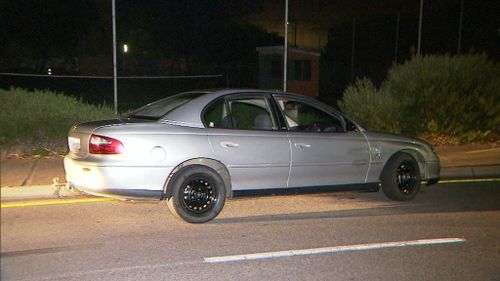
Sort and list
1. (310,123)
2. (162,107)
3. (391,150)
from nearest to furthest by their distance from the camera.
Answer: (162,107)
(310,123)
(391,150)

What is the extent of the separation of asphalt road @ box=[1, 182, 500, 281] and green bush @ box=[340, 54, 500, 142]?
613 centimetres

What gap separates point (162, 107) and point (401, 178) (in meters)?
3.59

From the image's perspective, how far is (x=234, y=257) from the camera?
19.3 feet

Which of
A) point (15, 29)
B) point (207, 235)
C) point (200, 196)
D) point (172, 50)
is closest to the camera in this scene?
point (207, 235)

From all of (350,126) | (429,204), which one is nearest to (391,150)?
(350,126)

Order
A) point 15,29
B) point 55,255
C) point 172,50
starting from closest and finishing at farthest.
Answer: point 55,255, point 15,29, point 172,50

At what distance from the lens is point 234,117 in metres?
7.64

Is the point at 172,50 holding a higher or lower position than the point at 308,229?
higher

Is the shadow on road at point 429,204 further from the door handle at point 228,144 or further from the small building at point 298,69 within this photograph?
the small building at point 298,69

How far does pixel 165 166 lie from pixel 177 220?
2.76ft

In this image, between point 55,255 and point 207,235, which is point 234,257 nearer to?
point 207,235

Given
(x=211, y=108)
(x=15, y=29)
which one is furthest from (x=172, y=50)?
(x=211, y=108)

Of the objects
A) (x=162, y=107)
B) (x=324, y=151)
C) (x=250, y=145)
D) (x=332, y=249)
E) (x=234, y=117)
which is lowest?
(x=332, y=249)

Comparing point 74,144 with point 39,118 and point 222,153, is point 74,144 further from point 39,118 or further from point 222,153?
point 39,118
